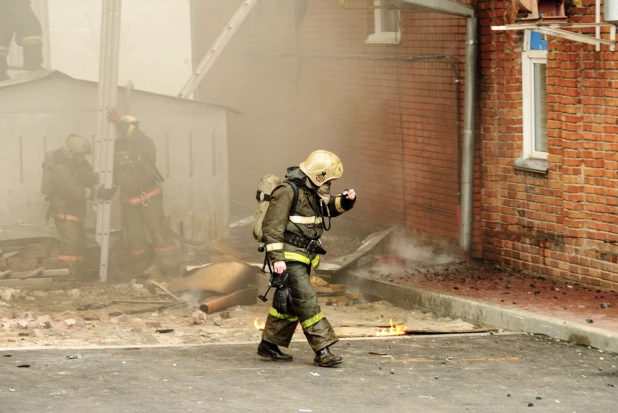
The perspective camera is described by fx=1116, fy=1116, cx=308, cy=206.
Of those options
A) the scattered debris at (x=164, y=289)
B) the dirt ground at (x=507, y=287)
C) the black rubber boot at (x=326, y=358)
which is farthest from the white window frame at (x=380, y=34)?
the black rubber boot at (x=326, y=358)

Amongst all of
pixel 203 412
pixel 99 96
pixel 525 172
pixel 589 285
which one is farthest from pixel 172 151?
pixel 203 412

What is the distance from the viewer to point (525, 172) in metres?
11.8

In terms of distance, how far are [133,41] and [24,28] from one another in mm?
18232

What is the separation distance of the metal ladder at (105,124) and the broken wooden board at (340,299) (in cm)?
275

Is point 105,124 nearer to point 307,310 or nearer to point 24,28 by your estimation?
point 24,28

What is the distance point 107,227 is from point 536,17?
5.61 metres

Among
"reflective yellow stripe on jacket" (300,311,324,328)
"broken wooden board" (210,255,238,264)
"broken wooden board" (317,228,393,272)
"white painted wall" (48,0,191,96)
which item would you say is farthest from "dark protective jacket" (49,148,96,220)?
"white painted wall" (48,0,191,96)

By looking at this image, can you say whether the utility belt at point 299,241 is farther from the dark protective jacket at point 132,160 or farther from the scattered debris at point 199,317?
the dark protective jacket at point 132,160

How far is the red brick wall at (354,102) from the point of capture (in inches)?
519

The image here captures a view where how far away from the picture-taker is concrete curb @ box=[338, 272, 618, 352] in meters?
8.99

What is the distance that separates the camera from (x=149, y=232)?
1354 centimetres

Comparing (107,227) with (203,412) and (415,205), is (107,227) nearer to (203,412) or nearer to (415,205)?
(415,205)

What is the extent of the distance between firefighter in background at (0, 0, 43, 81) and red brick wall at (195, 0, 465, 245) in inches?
139

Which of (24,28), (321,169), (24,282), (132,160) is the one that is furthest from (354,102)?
(321,169)
